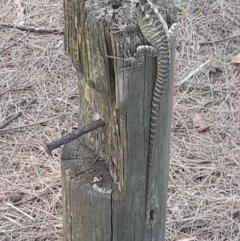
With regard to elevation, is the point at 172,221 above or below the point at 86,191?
below

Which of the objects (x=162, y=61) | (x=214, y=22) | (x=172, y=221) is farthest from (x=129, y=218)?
(x=214, y=22)

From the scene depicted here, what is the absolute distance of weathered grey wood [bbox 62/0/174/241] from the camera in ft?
8.47

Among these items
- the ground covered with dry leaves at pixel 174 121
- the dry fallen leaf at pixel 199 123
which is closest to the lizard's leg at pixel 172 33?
the ground covered with dry leaves at pixel 174 121

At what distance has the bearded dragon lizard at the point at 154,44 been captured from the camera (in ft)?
8.29

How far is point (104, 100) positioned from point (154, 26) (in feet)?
1.36

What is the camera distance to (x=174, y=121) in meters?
5.39

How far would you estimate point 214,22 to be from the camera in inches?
263

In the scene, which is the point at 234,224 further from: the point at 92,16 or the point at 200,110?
the point at 92,16

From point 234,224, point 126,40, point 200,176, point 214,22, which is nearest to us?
point 126,40

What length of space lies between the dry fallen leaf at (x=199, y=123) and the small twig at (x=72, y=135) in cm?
254

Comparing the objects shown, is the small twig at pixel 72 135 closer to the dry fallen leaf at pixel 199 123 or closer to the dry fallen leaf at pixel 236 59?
the dry fallen leaf at pixel 199 123

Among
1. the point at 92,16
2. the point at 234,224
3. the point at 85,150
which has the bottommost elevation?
the point at 234,224

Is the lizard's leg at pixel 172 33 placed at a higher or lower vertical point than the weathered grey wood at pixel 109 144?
higher

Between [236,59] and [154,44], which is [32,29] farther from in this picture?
[154,44]
